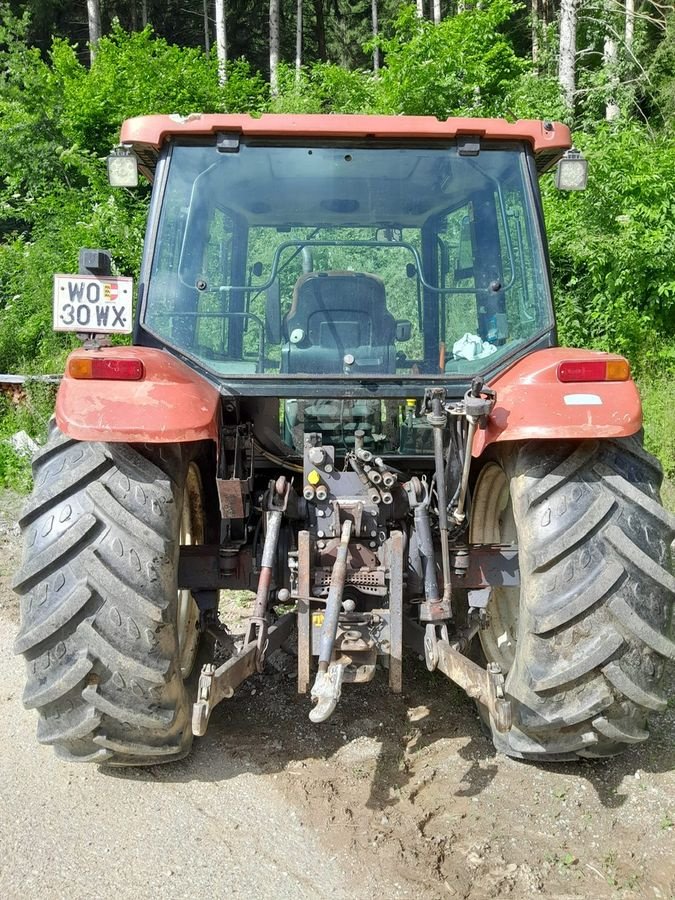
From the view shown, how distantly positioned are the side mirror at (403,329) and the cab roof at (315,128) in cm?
73

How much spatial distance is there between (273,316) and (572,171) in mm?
1416

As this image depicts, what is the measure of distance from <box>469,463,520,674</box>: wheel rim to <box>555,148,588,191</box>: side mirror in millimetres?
1263

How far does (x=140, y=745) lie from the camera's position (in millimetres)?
2711

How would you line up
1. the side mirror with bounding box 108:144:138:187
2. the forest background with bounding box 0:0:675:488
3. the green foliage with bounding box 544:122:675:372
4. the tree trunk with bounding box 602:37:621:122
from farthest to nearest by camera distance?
the tree trunk with bounding box 602:37:621:122, the forest background with bounding box 0:0:675:488, the green foliage with bounding box 544:122:675:372, the side mirror with bounding box 108:144:138:187

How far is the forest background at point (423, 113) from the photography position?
8570 millimetres

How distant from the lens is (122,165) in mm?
3279

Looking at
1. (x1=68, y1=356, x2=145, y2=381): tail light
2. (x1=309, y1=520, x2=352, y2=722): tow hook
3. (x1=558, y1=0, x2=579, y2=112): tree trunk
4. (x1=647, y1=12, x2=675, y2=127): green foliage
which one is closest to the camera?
(x1=309, y1=520, x2=352, y2=722): tow hook

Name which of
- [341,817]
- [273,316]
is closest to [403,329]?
[273,316]

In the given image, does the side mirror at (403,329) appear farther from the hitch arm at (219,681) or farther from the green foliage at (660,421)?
the green foliage at (660,421)

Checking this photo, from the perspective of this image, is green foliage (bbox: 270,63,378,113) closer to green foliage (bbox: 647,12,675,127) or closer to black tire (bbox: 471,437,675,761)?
green foliage (bbox: 647,12,675,127)

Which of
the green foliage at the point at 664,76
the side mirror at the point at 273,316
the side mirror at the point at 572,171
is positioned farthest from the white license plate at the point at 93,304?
the green foliage at the point at 664,76

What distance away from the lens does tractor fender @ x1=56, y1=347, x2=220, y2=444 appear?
2.55 meters

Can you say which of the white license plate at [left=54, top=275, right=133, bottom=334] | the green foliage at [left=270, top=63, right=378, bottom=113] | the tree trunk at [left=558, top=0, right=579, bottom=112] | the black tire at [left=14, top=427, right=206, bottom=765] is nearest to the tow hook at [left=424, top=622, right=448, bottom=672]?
the black tire at [left=14, top=427, right=206, bottom=765]

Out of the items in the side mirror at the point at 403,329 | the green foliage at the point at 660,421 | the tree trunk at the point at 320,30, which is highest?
the tree trunk at the point at 320,30
